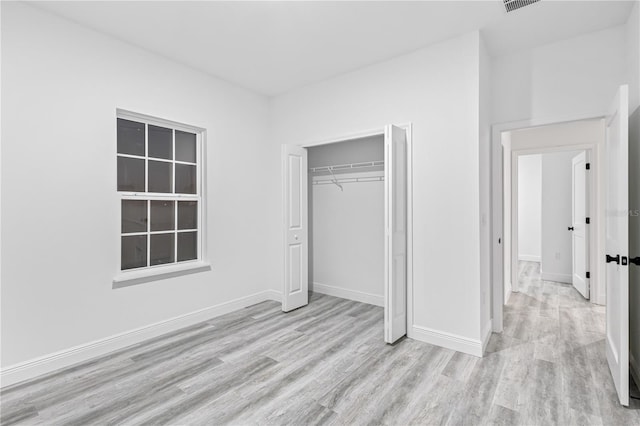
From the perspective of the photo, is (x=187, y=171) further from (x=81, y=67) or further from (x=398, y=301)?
(x=398, y=301)

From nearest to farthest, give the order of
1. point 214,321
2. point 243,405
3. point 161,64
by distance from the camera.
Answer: point 243,405, point 161,64, point 214,321

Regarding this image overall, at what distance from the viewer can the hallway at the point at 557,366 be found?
1.98 metres

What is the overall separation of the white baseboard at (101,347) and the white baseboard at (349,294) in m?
1.22

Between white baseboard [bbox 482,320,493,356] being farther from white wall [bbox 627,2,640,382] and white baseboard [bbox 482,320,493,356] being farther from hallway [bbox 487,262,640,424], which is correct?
white wall [bbox 627,2,640,382]

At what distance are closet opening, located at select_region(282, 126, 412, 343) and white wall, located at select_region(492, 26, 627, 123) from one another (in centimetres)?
109

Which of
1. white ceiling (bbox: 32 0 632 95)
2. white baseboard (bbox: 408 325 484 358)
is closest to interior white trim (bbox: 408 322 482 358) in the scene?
white baseboard (bbox: 408 325 484 358)

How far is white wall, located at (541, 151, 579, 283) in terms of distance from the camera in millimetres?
5473

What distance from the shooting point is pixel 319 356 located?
2.75 m

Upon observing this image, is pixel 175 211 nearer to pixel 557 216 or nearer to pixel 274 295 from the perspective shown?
pixel 274 295

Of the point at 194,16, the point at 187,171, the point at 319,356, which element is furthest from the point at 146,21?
the point at 319,356

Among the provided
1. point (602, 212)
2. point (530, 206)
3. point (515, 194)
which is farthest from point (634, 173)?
point (530, 206)

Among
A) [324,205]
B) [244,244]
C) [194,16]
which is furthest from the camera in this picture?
[324,205]

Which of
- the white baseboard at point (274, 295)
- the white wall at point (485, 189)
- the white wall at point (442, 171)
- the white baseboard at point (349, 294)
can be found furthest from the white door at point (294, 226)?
the white wall at point (485, 189)

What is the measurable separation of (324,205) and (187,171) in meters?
1.92
